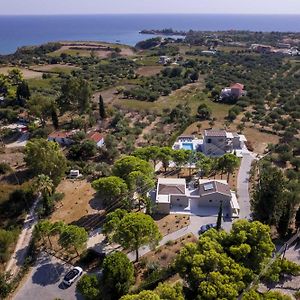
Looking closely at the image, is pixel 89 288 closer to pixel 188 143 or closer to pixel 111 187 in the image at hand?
pixel 111 187

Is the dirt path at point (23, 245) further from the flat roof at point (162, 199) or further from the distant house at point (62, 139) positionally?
the distant house at point (62, 139)

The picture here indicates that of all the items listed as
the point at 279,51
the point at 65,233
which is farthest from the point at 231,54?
the point at 65,233

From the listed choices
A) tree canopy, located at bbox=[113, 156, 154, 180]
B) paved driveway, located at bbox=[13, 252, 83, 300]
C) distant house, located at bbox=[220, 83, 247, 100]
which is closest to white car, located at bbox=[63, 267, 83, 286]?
paved driveway, located at bbox=[13, 252, 83, 300]

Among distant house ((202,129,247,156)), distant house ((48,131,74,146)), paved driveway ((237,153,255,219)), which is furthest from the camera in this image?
distant house ((48,131,74,146))

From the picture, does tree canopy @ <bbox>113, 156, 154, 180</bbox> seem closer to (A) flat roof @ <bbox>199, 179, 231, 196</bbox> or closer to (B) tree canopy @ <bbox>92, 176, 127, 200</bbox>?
(B) tree canopy @ <bbox>92, 176, 127, 200</bbox>

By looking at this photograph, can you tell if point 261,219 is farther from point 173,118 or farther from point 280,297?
point 173,118

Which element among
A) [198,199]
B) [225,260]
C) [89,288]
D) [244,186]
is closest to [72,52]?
[244,186]
